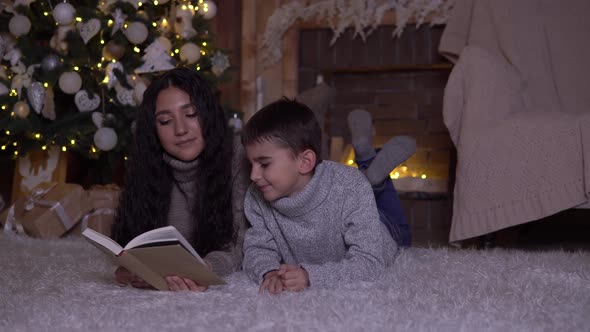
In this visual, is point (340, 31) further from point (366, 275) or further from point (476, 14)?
point (366, 275)

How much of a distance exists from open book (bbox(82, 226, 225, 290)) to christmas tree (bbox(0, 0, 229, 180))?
141 centimetres

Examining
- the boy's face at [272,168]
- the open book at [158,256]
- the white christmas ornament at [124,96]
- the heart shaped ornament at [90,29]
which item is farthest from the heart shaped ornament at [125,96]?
the open book at [158,256]

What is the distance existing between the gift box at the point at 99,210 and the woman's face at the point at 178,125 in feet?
3.35

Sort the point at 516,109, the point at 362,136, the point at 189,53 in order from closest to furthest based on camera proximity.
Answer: the point at 362,136 < the point at 516,109 < the point at 189,53

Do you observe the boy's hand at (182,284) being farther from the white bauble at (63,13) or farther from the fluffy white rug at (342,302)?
the white bauble at (63,13)

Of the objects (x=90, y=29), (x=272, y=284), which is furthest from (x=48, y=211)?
(x=272, y=284)

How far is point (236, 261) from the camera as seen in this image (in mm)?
1688

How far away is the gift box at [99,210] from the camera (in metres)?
2.65

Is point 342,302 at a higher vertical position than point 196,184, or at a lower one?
lower

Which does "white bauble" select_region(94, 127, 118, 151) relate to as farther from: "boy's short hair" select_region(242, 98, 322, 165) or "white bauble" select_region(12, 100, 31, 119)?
"boy's short hair" select_region(242, 98, 322, 165)

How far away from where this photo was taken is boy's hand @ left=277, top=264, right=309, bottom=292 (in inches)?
55.9

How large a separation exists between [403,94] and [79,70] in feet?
4.94

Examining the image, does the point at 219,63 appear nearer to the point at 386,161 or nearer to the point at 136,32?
the point at 136,32

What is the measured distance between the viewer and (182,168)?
173 cm
